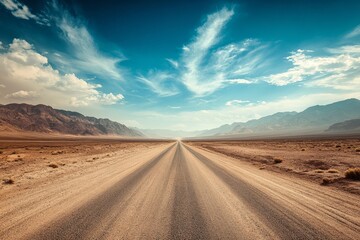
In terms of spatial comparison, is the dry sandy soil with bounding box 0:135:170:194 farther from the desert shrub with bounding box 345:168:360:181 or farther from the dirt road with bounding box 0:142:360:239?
the desert shrub with bounding box 345:168:360:181

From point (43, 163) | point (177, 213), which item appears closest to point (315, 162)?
point (177, 213)

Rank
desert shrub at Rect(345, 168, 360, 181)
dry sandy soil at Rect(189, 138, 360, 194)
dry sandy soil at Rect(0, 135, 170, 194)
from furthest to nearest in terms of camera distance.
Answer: dry sandy soil at Rect(0, 135, 170, 194) → dry sandy soil at Rect(189, 138, 360, 194) → desert shrub at Rect(345, 168, 360, 181)

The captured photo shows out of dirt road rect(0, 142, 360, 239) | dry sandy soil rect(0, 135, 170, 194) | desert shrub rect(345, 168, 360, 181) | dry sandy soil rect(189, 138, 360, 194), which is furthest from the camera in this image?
dry sandy soil rect(0, 135, 170, 194)

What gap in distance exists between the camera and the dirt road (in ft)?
14.6

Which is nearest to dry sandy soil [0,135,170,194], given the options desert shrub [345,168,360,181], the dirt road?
the dirt road

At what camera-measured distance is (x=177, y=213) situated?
560 centimetres

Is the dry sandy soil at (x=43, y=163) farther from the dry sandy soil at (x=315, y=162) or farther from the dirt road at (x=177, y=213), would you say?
the dry sandy soil at (x=315, y=162)

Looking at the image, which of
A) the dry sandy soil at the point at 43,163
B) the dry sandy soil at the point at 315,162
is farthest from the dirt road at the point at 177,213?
the dry sandy soil at the point at 43,163

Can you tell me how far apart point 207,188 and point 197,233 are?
438cm

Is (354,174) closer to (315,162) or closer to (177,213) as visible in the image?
(315,162)

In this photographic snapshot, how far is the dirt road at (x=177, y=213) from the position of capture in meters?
4.46

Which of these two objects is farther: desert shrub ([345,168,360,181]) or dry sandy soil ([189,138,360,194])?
dry sandy soil ([189,138,360,194])

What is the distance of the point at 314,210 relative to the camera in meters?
6.01

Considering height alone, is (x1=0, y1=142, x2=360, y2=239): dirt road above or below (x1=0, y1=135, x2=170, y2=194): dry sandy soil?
below
